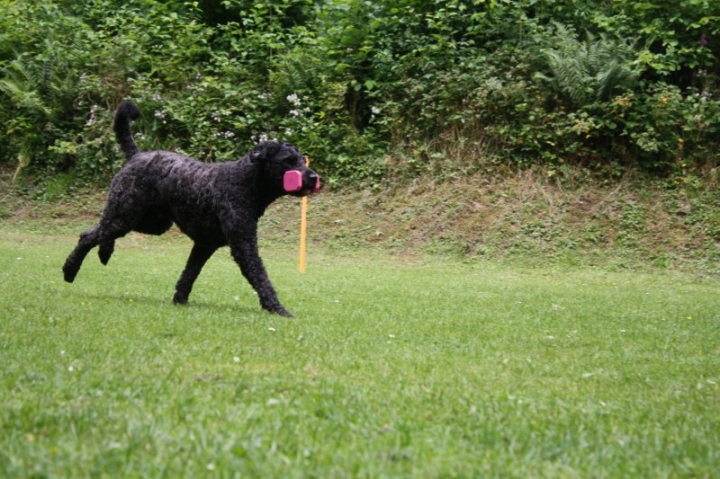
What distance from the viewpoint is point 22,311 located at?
6.95m

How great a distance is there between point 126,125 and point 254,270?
259 cm

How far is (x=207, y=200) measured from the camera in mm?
7848

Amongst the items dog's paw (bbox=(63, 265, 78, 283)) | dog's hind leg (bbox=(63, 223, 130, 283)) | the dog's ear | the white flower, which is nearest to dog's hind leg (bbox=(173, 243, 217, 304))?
dog's hind leg (bbox=(63, 223, 130, 283))

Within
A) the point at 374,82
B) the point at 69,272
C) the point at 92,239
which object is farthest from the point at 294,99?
the point at 92,239

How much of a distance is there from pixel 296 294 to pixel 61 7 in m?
19.7

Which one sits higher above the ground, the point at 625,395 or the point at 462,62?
the point at 462,62

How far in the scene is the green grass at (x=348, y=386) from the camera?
308cm

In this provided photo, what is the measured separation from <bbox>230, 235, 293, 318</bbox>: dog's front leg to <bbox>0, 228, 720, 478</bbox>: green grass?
15cm

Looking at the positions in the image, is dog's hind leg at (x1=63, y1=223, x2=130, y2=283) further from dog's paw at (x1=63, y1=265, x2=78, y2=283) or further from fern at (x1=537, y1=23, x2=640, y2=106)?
fern at (x1=537, y1=23, x2=640, y2=106)

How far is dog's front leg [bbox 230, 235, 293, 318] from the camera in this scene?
7.71 metres

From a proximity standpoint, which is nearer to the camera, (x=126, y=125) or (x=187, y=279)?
(x=187, y=279)

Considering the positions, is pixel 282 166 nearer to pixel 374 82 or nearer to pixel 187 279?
pixel 187 279

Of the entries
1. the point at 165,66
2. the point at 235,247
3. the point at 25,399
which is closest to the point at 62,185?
the point at 165,66

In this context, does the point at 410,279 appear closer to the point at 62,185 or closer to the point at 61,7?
the point at 62,185
